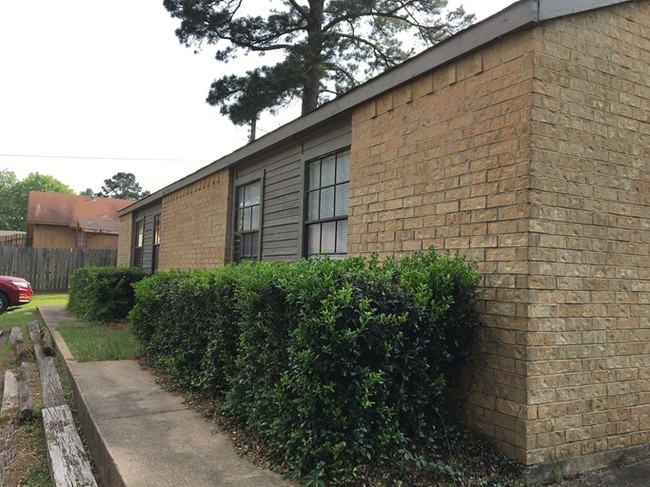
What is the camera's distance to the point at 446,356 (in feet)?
12.5

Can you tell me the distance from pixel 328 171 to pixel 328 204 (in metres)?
0.43

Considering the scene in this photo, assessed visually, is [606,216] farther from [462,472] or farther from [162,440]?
[162,440]

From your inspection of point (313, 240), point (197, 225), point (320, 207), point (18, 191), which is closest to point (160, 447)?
point (313, 240)

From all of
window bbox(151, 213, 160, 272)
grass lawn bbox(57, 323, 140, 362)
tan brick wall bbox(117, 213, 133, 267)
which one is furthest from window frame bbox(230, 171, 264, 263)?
tan brick wall bbox(117, 213, 133, 267)

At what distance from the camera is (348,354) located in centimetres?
334

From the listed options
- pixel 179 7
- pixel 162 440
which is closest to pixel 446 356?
pixel 162 440

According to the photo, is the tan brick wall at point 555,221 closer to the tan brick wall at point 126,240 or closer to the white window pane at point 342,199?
the white window pane at point 342,199

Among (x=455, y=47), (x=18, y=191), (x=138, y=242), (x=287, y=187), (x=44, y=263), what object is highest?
(x=18, y=191)

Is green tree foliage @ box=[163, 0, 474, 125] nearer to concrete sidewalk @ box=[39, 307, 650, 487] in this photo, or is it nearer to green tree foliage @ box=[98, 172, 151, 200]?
concrete sidewalk @ box=[39, 307, 650, 487]

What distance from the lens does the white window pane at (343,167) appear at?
6.33 m

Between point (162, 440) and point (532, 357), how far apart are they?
112 inches

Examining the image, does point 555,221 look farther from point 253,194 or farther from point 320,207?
point 253,194

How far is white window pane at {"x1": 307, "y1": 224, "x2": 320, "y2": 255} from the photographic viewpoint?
6.98m

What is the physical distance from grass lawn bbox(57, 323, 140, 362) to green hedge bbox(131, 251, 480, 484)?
3.77 metres
